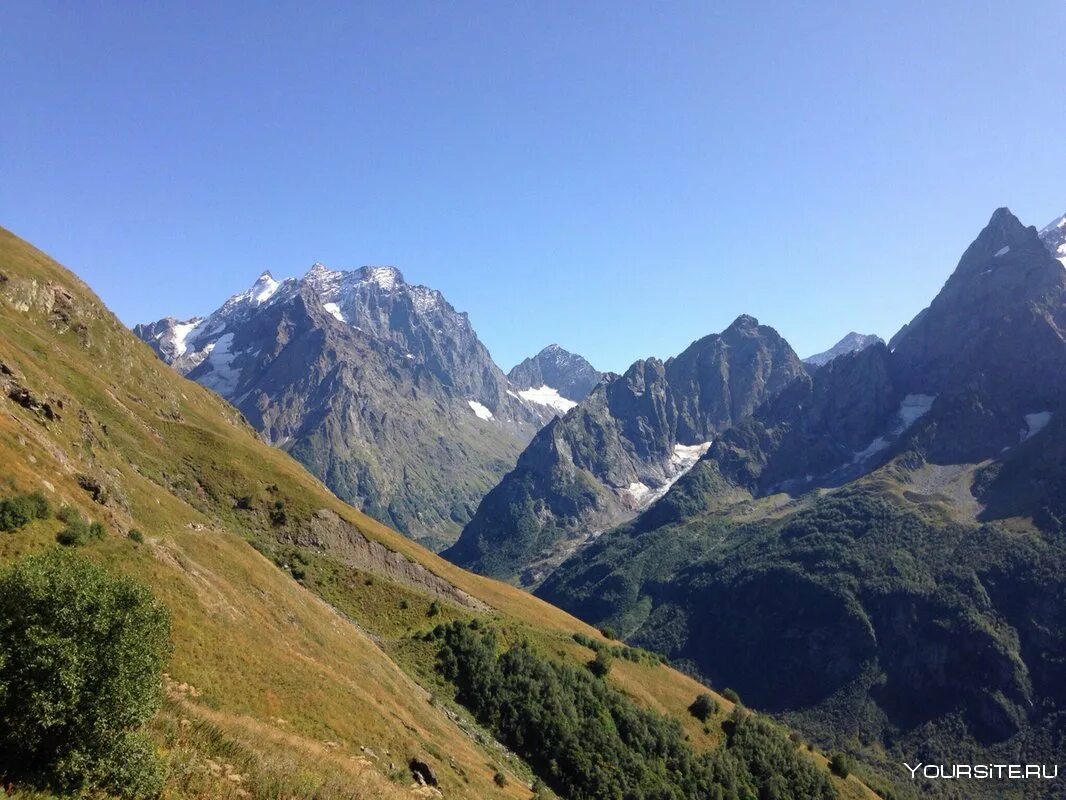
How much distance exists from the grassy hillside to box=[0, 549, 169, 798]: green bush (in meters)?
2.23

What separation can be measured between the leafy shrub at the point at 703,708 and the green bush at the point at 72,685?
106 meters

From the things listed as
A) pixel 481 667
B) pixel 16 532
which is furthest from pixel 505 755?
pixel 16 532

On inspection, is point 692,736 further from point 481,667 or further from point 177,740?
point 177,740

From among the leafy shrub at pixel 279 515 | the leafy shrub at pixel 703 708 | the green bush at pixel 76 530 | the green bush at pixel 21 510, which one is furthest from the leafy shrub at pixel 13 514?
the leafy shrub at pixel 703 708

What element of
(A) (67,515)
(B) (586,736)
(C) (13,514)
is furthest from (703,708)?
(C) (13,514)

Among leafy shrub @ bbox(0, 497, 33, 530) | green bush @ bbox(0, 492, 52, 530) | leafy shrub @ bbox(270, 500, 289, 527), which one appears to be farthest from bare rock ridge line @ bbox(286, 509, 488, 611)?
leafy shrub @ bbox(0, 497, 33, 530)

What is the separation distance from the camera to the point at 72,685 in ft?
58.5

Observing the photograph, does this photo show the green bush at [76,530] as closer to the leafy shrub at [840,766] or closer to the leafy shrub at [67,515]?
the leafy shrub at [67,515]

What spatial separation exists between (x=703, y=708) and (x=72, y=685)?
110004mm

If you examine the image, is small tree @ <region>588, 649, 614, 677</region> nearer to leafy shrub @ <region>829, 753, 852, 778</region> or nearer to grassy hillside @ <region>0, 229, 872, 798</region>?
grassy hillside @ <region>0, 229, 872, 798</region>

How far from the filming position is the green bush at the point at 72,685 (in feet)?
57.0

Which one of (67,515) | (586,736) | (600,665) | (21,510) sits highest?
(21,510)

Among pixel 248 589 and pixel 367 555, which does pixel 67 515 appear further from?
pixel 367 555

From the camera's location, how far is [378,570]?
101 meters
